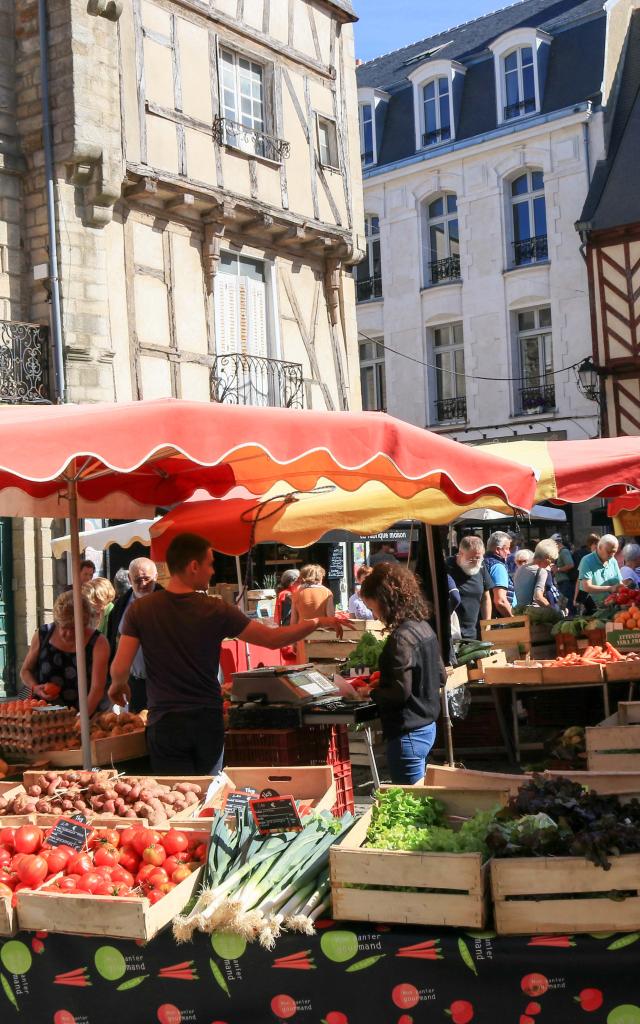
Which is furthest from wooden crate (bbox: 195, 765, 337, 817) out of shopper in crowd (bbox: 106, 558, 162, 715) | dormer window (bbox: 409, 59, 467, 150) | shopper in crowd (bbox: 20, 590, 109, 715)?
dormer window (bbox: 409, 59, 467, 150)

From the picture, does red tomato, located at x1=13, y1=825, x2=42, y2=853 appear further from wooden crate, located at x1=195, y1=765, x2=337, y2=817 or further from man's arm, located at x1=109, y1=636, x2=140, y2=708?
man's arm, located at x1=109, y1=636, x2=140, y2=708

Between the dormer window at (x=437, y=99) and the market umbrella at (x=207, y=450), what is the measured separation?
2237 cm

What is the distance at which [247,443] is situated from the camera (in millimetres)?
3877

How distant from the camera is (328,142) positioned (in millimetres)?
17422

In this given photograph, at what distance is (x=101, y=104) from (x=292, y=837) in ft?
39.5

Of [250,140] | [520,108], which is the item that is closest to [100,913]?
[250,140]

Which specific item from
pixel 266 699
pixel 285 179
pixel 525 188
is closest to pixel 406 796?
pixel 266 699

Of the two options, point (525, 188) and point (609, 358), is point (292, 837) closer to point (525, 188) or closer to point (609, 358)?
point (609, 358)

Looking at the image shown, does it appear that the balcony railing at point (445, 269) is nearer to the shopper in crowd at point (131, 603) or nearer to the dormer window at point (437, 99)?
the dormer window at point (437, 99)

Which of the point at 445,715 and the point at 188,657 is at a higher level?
the point at 188,657

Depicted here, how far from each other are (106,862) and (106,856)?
0.7 inches

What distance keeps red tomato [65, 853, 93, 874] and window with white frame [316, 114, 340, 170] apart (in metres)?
15.1

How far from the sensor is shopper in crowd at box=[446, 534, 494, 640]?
9094mm

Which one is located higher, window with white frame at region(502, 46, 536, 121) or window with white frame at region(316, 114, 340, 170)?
window with white frame at region(502, 46, 536, 121)
